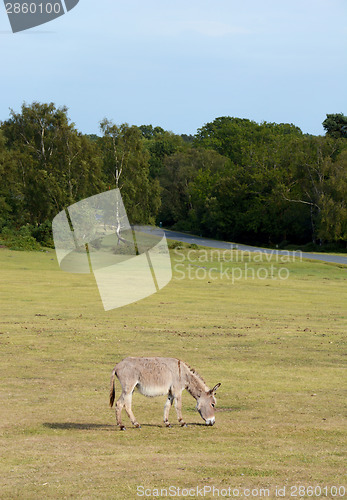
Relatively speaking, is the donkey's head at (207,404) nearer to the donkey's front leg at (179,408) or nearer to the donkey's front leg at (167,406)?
the donkey's front leg at (179,408)

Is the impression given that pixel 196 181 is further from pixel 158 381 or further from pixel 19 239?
pixel 158 381

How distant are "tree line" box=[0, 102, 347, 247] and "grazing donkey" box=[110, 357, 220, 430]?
203 feet

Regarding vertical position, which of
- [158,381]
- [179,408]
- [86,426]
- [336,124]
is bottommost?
[86,426]

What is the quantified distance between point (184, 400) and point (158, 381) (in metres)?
3.97

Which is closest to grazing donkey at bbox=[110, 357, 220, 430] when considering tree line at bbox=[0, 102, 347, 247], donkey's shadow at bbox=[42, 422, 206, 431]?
donkey's shadow at bbox=[42, 422, 206, 431]

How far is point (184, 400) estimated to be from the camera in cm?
1468

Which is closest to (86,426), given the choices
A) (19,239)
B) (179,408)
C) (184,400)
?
(179,408)

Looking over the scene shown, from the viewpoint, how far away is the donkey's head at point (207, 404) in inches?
444

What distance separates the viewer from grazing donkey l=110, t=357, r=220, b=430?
10867mm

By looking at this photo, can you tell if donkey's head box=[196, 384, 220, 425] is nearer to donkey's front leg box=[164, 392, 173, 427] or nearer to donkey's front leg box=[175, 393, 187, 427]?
donkey's front leg box=[175, 393, 187, 427]

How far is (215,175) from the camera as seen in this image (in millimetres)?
106438

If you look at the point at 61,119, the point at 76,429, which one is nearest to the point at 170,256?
the point at 61,119

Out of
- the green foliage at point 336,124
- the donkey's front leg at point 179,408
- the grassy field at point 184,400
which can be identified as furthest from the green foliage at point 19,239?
the donkey's front leg at point 179,408

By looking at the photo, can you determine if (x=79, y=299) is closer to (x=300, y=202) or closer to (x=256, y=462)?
(x=256, y=462)
